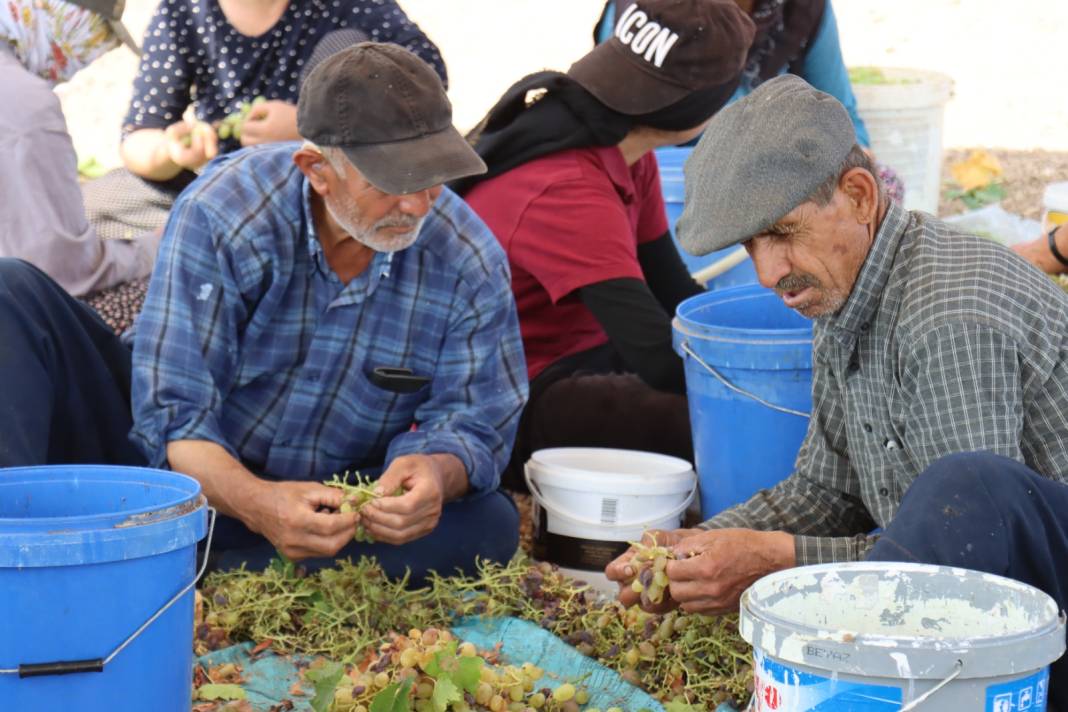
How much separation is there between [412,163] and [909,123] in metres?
3.25

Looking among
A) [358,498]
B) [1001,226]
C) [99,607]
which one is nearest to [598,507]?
[358,498]

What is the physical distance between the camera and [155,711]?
2.15m

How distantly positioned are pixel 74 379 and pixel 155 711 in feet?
3.89

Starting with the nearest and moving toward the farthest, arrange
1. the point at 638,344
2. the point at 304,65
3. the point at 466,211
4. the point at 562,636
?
1. the point at 562,636
2. the point at 466,211
3. the point at 638,344
4. the point at 304,65

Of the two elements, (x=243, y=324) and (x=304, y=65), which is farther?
(x=304, y=65)

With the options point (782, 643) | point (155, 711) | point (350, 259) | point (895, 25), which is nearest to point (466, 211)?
point (350, 259)

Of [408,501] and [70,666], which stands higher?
[70,666]

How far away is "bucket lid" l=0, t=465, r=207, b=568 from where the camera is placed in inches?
78.9

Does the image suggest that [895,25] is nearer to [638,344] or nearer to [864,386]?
[638,344]

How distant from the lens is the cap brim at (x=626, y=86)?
3.74m

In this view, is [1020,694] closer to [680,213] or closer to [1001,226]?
[680,213]

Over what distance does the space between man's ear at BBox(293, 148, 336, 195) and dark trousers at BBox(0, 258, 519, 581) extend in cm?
60

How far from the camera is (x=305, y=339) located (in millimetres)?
3256

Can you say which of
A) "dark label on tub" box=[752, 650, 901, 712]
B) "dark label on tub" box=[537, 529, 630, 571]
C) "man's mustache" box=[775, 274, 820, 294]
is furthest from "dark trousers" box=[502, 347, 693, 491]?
"dark label on tub" box=[752, 650, 901, 712]
